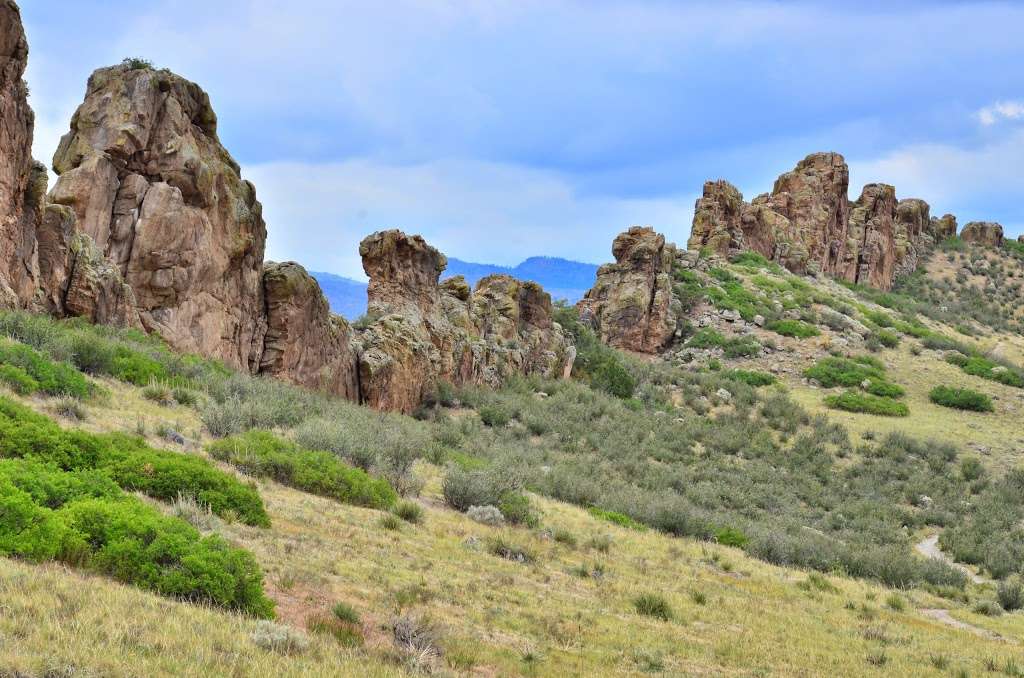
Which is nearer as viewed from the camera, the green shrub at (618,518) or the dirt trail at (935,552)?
the green shrub at (618,518)

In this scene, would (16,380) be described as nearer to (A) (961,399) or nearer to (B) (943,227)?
(A) (961,399)

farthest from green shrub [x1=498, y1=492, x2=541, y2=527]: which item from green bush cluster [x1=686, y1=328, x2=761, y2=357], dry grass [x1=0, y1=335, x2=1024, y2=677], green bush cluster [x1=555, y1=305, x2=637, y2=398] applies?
green bush cluster [x1=686, y1=328, x2=761, y2=357]

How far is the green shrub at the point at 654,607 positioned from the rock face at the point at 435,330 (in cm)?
1562

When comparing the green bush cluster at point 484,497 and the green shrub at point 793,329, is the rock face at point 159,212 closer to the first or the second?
the green bush cluster at point 484,497

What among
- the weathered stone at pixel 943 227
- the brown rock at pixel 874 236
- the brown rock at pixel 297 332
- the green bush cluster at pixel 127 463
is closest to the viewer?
the green bush cluster at pixel 127 463

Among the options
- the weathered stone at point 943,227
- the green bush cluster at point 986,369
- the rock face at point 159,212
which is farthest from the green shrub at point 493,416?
the weathered stone at point 943,227

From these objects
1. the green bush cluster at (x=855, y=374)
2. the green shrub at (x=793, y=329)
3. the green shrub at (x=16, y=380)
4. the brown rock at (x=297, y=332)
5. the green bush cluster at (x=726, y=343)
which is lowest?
the green shrub at (x=16, y=380)

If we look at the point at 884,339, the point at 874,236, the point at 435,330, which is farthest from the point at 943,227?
the point at 435,330

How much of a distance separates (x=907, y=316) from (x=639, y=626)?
52855 mm

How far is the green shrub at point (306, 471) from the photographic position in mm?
11227

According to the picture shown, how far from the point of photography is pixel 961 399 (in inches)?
1396

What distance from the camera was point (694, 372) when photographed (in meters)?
39.6

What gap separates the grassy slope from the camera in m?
4.53

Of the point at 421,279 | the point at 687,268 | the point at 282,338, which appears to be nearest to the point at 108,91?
the point at 282,338
